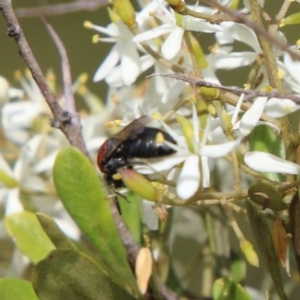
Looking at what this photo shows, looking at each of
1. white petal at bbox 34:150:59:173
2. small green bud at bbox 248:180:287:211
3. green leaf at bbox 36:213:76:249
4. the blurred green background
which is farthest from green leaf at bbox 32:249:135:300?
the blurred green background

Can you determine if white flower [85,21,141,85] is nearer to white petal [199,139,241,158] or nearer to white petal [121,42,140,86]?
white petal [121,42,140,86]

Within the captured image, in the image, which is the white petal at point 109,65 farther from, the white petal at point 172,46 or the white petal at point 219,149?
the white petal at point 219,149

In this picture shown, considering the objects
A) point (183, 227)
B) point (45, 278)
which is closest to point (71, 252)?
point (45, 278)

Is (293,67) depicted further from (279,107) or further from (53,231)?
(53,231)

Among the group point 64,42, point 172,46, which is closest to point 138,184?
point 172,46

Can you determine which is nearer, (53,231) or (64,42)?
(53,231)

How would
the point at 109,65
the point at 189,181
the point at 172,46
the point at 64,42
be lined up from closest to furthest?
1. the point at 189,181
2. the point at 172,46
3. the point at 109,65
4. the point at 64,42

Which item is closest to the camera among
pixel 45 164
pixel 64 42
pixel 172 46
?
pixel 172 46

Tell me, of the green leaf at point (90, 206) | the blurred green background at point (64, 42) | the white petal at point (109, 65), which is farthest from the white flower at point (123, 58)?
the blurred green background at point (64, 42)
